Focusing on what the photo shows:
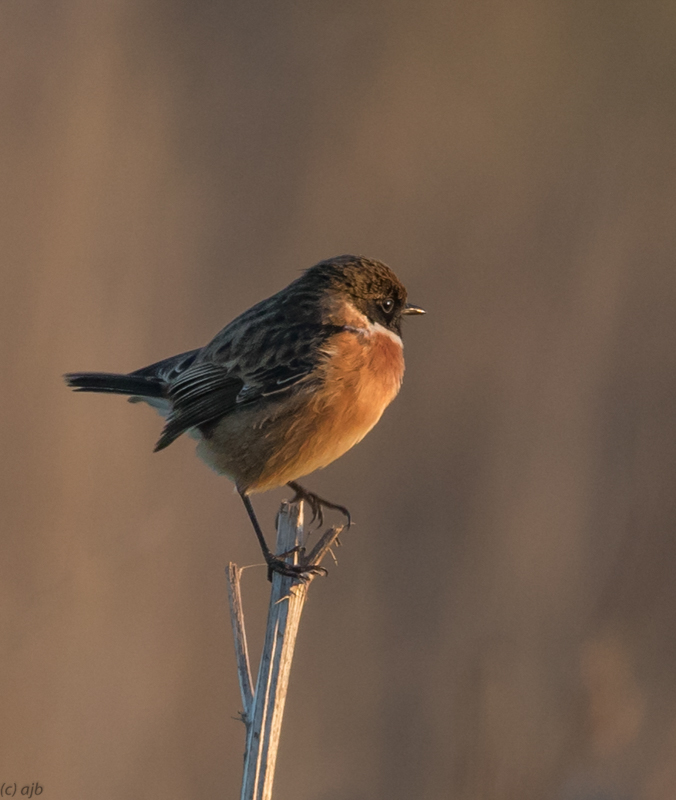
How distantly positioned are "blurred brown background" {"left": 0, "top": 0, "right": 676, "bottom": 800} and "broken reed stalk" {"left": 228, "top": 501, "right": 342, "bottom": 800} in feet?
2.53

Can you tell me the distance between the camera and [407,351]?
18.0ft

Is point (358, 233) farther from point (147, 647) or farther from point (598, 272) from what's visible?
point (147, 647)

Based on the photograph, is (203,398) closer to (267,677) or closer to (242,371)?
(242,371)

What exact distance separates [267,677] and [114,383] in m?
1.96

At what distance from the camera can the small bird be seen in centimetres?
401

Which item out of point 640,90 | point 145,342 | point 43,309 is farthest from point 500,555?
point 640,90

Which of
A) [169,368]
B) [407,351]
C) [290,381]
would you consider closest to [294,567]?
[290,381]

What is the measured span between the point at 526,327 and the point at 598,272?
1.62 ft

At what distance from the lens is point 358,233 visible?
5836 millimetres

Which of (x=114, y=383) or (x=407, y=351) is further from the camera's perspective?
(x=407, y=351)

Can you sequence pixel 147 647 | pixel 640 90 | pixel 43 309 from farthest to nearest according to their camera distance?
pixel 640 90 → pixel 43 309 → pixel 147 647

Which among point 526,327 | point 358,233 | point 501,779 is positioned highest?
point 358,233

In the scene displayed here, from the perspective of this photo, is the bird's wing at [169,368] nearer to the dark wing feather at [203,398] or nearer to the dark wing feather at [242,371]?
the dark wing feather at [242,371]

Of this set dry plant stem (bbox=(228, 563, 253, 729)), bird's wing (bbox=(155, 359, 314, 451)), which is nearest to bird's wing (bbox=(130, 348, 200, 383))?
bird's wing (bbox=(155, 359, 314, 451))
